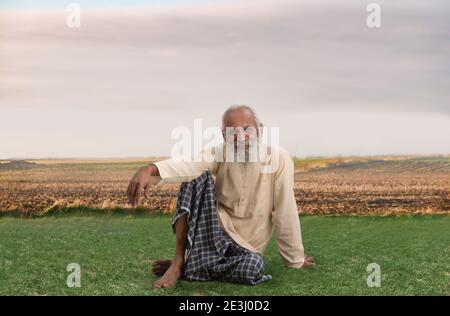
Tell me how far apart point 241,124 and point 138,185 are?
994mm

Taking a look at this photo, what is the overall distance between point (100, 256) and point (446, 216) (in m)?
5.85

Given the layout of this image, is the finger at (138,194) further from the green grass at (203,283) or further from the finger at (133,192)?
the green grass at (203,283)

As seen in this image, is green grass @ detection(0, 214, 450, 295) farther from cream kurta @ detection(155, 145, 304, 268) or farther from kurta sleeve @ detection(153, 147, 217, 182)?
kurta sleeve @ detection(153, 147, 217, 182)

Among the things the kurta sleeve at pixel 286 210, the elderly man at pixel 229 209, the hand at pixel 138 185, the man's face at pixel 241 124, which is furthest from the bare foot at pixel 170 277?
the man's face at pixel 241 124

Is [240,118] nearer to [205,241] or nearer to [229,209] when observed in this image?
[229,209]

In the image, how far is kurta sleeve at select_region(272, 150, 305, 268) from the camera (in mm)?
5355

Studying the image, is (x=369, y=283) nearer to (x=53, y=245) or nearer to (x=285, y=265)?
(x=285, y=265)

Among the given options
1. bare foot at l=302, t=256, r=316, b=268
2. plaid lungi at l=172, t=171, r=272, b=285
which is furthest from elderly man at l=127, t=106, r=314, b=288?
bare foot at l=302, t=256, r=316, b=268

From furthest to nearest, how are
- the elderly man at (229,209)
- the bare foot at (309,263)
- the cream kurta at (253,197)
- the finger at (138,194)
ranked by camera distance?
the bare foot at (309,263), the cream kurta at (253,197), the elderly man at (229,209), the finger at (138,194)

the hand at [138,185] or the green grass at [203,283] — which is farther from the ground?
the hand at [138,185]

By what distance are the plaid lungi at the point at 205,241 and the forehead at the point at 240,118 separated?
48 cm

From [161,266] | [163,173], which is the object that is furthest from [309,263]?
[163,173]

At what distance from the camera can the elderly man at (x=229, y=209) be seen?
5094 millimetres

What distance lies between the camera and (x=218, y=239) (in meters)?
5.19
